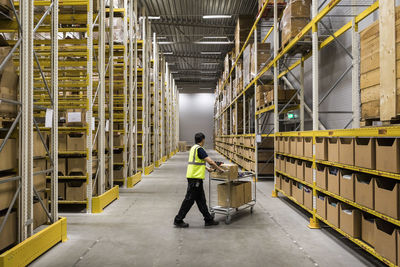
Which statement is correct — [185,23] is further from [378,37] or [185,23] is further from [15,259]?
[15,259]

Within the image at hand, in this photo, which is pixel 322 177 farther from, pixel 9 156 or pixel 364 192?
pixel 9 156

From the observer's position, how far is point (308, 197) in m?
5.98

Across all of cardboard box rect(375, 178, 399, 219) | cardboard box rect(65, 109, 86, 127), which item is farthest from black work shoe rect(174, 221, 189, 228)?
cardboard box rect(375, 178, 399, 219)

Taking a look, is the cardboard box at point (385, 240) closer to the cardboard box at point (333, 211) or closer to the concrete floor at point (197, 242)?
the concrete floor at point (197, 242)

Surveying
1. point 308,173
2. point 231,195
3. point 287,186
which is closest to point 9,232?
point 231,195

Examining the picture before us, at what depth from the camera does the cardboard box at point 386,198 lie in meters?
3.32

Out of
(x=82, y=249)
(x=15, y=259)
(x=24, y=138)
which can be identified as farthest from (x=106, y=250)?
(x=24, y=138)

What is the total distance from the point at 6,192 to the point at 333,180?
4571 millimetres

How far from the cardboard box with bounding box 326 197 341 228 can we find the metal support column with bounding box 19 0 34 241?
4.33 meters

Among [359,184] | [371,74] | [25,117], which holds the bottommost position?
[359,184]

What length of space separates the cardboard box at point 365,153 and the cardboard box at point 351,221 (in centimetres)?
68

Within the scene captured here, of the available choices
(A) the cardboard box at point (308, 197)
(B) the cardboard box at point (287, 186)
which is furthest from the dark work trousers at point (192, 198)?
(B) the cardboard box at point (287, 186)

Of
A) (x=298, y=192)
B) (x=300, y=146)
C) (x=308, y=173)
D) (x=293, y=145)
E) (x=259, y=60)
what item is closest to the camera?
(x=308, y=173)

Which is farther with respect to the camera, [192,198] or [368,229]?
[192,198]
